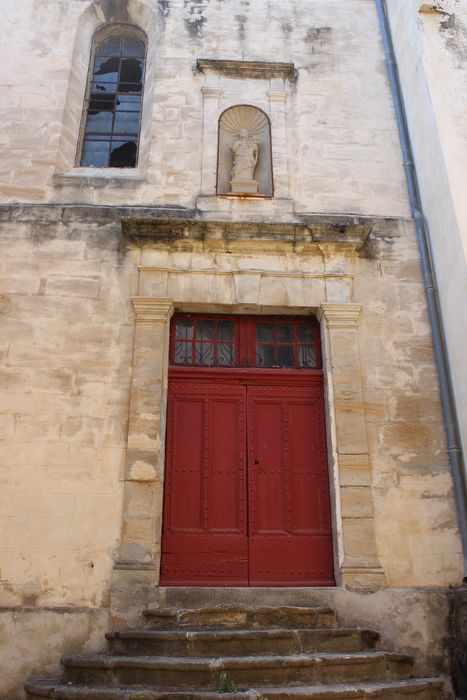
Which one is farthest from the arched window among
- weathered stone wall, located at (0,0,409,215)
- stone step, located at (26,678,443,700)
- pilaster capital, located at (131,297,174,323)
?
stone step, located at (26,678,443,700)

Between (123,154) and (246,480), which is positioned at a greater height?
(123,154)

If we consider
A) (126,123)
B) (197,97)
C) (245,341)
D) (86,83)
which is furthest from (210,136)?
(245,341)

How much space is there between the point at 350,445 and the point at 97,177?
12.1 ft

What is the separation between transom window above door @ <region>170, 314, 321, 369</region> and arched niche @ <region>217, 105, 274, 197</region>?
1437 millimetres

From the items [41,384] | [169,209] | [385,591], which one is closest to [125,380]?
[41,384]

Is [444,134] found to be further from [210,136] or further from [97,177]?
[97,177]

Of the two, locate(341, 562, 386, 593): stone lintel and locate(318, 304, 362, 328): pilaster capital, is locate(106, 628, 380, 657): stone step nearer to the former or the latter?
locate(341, 562, 386, 593): stone lintel

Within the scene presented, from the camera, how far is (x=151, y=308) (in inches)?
230

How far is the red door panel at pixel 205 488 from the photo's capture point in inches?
209

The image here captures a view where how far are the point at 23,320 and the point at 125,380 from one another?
109 centimetres

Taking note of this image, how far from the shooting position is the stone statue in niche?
21.9 feet

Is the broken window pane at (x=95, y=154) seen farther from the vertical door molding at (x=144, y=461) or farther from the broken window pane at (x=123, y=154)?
the vertical door molding at (x=144, y=461)

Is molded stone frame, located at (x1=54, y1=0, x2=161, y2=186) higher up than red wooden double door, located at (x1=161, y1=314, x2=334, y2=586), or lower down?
higher up

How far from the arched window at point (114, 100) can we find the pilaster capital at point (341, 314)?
280 centimetres
